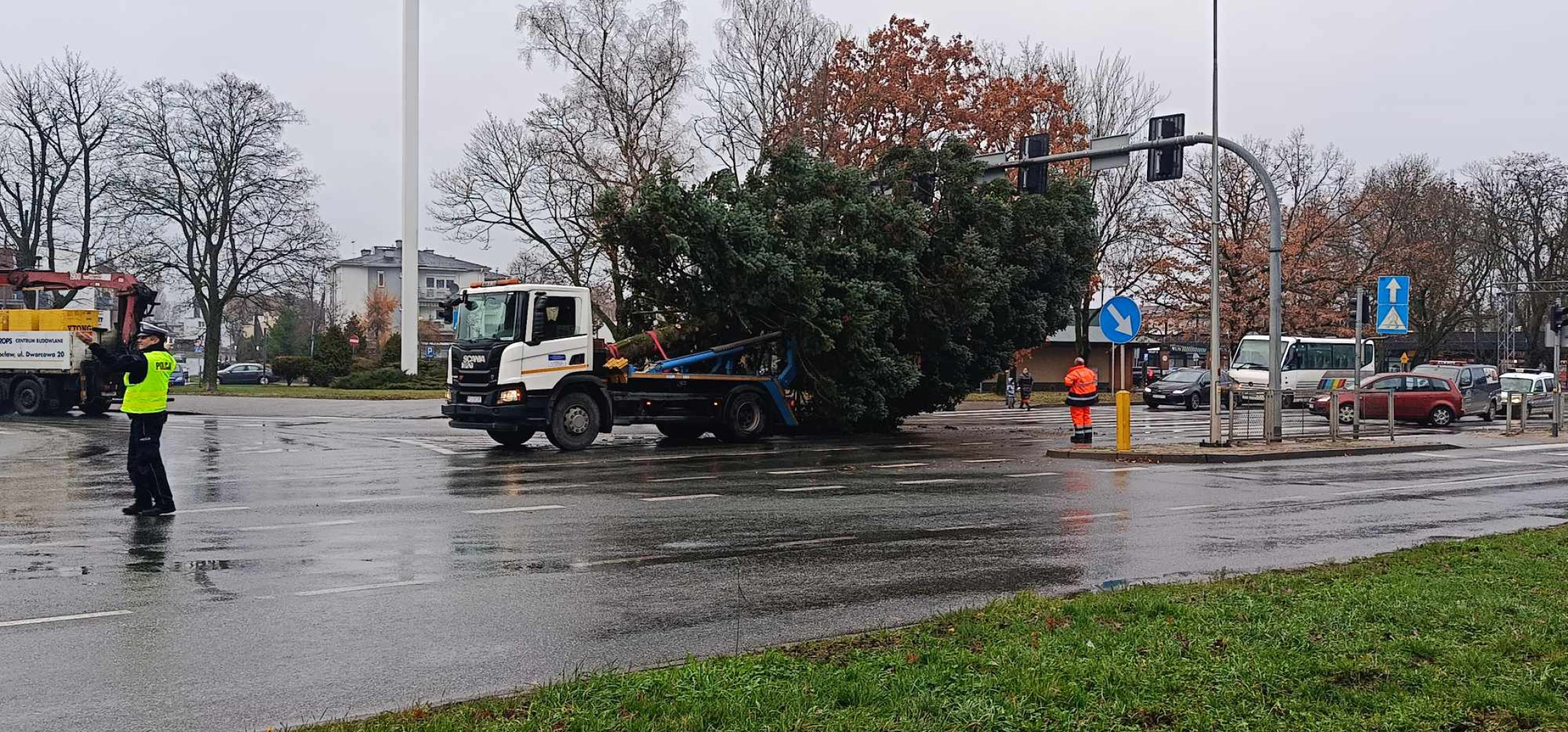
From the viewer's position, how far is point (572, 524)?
11.5 metres

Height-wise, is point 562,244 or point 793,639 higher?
point 562,244

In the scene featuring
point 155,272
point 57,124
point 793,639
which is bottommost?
point 793,639

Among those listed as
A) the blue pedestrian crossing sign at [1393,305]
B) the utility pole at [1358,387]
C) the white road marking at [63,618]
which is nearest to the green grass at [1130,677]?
the white road marking at [63,618]

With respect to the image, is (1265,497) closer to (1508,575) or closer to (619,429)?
(1508,575)

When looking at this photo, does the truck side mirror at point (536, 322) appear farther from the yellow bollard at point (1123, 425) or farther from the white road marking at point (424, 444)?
the yellow bollard at point (1123, 425)

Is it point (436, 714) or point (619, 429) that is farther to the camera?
point (619, 429)

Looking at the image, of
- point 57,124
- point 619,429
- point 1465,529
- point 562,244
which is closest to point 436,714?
point 1465,529

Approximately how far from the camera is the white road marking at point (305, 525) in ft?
36.7

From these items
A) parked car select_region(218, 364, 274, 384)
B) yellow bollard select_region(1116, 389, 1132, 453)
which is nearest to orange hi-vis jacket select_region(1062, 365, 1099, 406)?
yellow bollard select_region(1116, 389, 1132, 453)

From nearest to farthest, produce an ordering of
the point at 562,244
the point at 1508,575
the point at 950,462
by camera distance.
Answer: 1. the point at 1508,575
2. the point at 950,462
3. the point at 562,244

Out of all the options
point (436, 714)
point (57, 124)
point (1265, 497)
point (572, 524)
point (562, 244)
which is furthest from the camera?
point (57, 124)

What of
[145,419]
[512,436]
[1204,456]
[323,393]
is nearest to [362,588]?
[145,419]

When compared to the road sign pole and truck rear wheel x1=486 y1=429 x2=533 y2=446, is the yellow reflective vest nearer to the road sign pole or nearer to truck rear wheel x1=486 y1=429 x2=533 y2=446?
truck rear wheel x1=486 y1=429 x2=533 y2=446

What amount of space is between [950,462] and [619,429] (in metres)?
11.4
